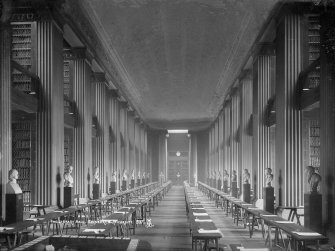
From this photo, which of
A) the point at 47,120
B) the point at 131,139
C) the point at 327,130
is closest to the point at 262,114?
the point at 327,130

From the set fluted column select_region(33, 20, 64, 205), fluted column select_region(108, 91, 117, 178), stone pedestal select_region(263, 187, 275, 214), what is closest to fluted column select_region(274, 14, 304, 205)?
stone pedestal select_region(263, 187, 275, 214)

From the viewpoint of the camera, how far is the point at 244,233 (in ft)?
49.3

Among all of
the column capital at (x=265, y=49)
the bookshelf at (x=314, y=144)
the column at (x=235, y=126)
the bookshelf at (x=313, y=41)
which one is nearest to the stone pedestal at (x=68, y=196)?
the bookshelf at (x=313, y=41)

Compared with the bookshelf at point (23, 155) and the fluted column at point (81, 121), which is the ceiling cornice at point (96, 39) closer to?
the fluted column at point (81, 121)

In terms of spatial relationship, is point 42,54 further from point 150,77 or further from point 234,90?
point 234,90

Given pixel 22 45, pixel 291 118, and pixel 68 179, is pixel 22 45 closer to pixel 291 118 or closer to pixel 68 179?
pixel 68 179

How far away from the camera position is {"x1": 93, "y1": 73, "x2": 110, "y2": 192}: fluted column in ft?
78.8

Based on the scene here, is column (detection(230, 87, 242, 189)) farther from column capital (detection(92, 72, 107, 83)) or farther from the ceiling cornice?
column capital (detection(92, 72, 107, 83))

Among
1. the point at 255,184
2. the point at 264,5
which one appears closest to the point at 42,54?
the point at 264,5

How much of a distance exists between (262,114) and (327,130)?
23.3 ft

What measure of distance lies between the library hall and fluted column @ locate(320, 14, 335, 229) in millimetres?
25

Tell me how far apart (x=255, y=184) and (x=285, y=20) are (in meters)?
6.82

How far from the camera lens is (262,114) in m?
18.5

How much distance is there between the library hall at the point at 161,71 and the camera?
37.0ft
